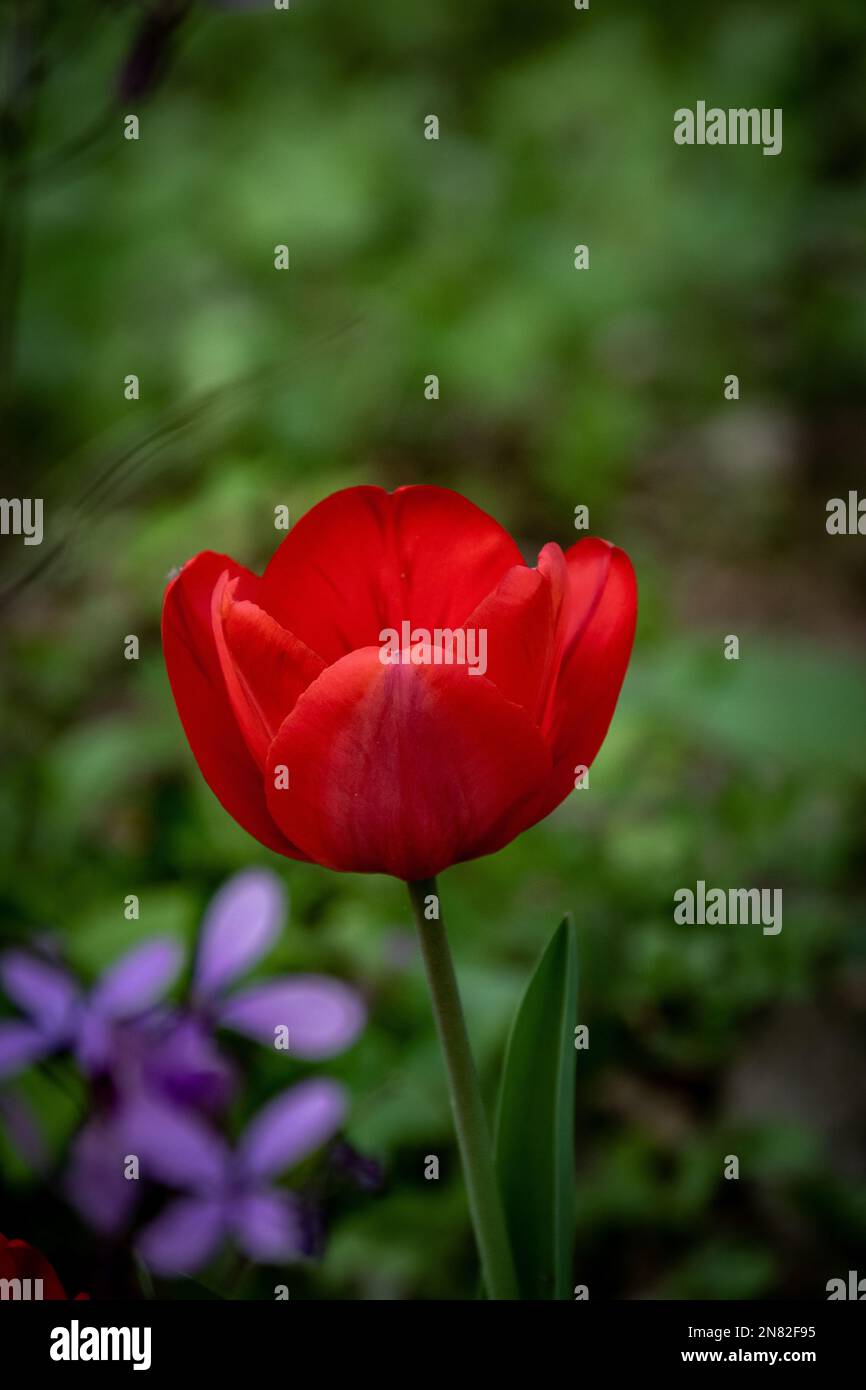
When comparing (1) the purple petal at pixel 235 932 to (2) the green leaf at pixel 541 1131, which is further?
(1) the purple petal at pixel 235 932

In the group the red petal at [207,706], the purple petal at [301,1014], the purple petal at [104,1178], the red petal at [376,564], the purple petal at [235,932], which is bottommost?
the purple petal at [104,1178]

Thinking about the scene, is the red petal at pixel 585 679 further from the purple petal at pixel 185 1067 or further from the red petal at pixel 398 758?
the purple petal at pixel 185 1067

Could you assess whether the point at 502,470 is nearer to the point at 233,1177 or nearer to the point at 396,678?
the point at 233,1177

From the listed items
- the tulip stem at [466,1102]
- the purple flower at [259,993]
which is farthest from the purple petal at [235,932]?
the tulip stem at [466,1102]

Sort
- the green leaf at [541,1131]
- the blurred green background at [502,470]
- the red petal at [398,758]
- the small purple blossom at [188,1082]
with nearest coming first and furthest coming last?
the red petal at [398,758] < the green leaf at [541,1131] < the small purple blossom at [188,1082] < the blurred green background at [502,470]

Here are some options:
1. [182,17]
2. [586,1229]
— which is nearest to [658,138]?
[182,17]

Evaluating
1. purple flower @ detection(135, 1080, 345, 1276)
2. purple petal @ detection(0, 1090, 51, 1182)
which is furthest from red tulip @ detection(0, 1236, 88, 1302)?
purple petal @ detection(0, 1090, 51, 1182)
